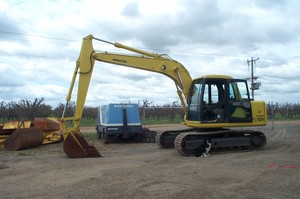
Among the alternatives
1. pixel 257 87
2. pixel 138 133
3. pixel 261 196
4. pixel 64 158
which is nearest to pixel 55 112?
pixel 257 87

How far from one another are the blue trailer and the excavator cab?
16.1 ft

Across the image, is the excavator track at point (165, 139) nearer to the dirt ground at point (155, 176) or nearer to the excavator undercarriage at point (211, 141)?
the excavator undercarriage at point (211, 141)

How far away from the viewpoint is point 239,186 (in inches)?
288

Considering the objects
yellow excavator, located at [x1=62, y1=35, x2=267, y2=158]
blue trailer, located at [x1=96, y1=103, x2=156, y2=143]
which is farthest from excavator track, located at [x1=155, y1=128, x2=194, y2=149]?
blue trailer, located at [x1=96, y1=103, x2=156, y2=143]

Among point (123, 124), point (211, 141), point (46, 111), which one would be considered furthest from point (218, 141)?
point (46, 111)

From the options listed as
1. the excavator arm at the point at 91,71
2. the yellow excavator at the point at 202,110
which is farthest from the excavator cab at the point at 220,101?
the excavator arm at the point at 91,71

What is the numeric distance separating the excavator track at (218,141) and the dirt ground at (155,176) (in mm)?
477

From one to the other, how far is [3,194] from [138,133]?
1088cm

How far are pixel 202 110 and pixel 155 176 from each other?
4753 millimetres

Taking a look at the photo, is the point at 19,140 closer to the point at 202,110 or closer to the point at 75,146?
the point at 75,146

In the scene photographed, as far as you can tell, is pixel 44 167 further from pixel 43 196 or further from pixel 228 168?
pixel 228 168

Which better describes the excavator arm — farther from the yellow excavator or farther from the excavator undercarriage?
the excavator undercarriage

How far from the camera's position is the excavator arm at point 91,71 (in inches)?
464

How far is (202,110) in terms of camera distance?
12.5m
